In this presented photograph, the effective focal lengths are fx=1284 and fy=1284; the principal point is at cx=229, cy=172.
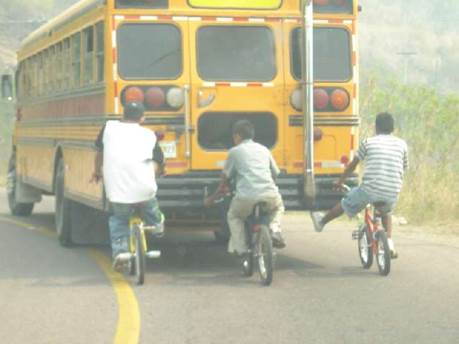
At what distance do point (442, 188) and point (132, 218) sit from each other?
31.5ft

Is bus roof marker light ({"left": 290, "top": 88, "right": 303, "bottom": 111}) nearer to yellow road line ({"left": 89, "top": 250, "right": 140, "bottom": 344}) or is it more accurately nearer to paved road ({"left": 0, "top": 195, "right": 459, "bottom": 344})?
paved road ({"left": 0, "top": 195, "right": 459, "bottom": 344})

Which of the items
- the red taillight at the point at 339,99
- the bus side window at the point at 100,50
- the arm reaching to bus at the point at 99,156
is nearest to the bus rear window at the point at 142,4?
the bus side window at the point at 100,50

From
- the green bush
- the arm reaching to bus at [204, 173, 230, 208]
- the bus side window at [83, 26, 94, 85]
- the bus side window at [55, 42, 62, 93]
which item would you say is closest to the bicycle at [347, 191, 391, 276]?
the arm reaching to bus at [204, 173, 230, 208]

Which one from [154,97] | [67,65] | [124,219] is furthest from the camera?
[67,65]

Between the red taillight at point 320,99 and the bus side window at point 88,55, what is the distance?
244 cm

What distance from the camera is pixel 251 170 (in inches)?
475

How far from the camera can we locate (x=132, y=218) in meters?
12.0

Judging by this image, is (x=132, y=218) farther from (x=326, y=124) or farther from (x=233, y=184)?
(x=326, y=124)

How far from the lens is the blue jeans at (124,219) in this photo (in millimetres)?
11922

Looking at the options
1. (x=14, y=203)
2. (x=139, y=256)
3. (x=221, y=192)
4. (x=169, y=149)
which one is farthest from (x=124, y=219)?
(x=14, y=203)

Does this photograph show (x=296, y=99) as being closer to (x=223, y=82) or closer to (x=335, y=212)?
(x=223, y=82)

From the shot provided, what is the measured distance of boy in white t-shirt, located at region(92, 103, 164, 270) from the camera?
38.9 feet

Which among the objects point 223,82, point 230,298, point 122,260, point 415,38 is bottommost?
point 230,298

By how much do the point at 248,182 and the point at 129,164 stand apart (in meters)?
1.13
